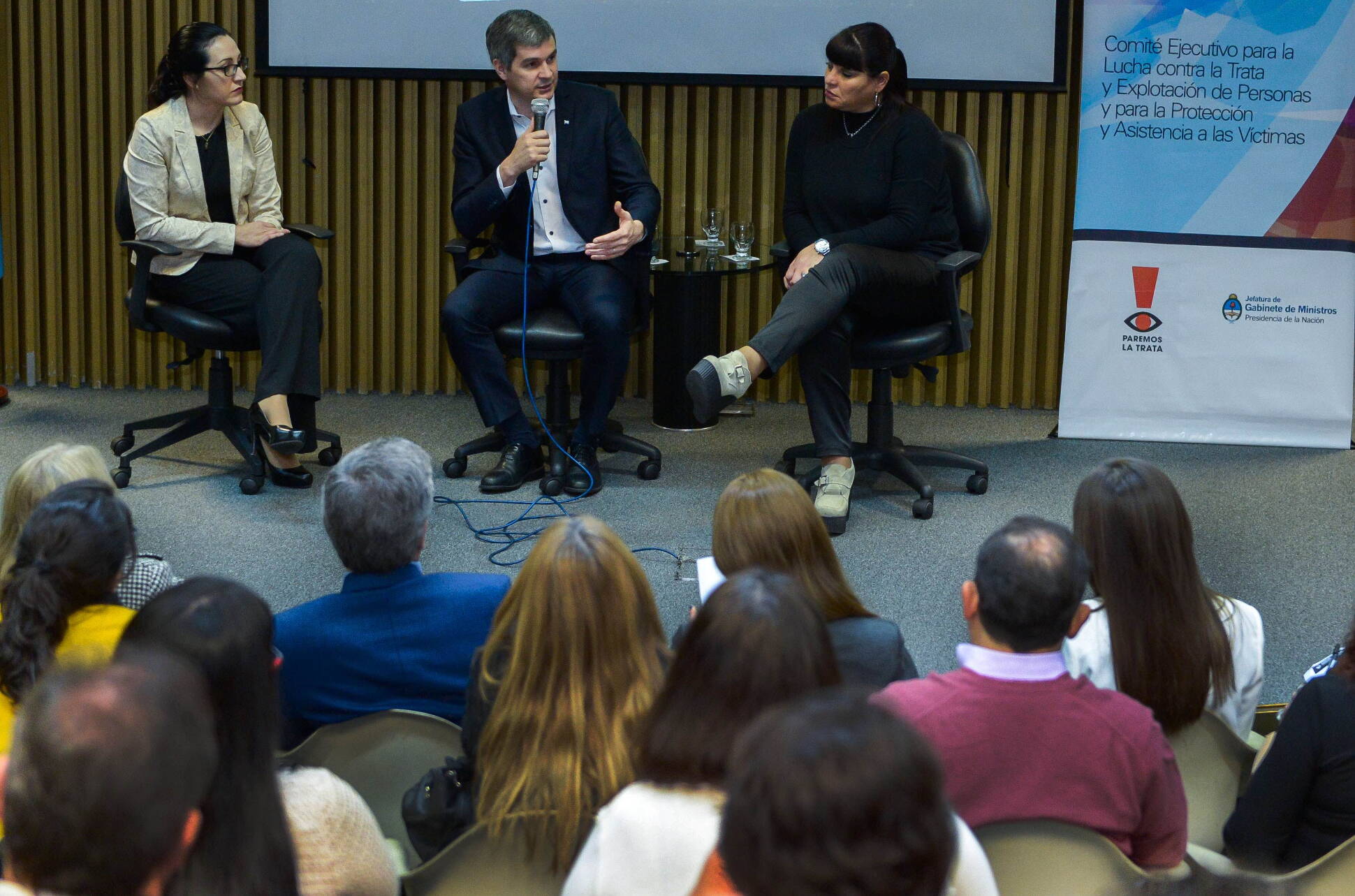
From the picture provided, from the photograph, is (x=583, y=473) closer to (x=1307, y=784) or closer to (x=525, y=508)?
(x=525, y=508)

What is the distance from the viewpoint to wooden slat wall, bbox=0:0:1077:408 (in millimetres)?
5172

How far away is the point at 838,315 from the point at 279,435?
161 cm

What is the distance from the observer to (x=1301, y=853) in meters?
1.75

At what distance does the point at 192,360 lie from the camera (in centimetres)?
430

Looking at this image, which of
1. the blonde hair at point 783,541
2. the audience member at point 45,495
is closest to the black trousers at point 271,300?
the audience member at point 45,495

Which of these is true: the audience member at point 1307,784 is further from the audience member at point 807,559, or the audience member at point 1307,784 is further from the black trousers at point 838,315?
the black trousers at point 838,315

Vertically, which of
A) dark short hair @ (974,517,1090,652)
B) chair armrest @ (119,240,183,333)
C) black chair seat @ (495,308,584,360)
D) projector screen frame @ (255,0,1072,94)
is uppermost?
projector screen frame @ (255,0,1072,94)

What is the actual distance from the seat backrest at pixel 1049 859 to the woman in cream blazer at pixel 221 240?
115 inches

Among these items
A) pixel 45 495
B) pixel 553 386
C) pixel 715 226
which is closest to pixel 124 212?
pixel 553 386

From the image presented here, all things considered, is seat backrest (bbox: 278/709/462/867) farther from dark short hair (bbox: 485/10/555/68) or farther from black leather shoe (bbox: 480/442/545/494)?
dark short hair (bbox: 485/10/555/68)

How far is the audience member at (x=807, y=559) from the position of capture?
1.97 meters

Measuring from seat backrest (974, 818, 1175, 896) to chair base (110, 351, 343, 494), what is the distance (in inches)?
119

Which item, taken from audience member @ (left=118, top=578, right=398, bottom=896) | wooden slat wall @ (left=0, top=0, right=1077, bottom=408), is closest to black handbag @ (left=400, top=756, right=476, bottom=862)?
audience member @ (left=118, top=578, right=398, bottom=896)

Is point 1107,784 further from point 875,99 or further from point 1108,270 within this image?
point 1108,270
